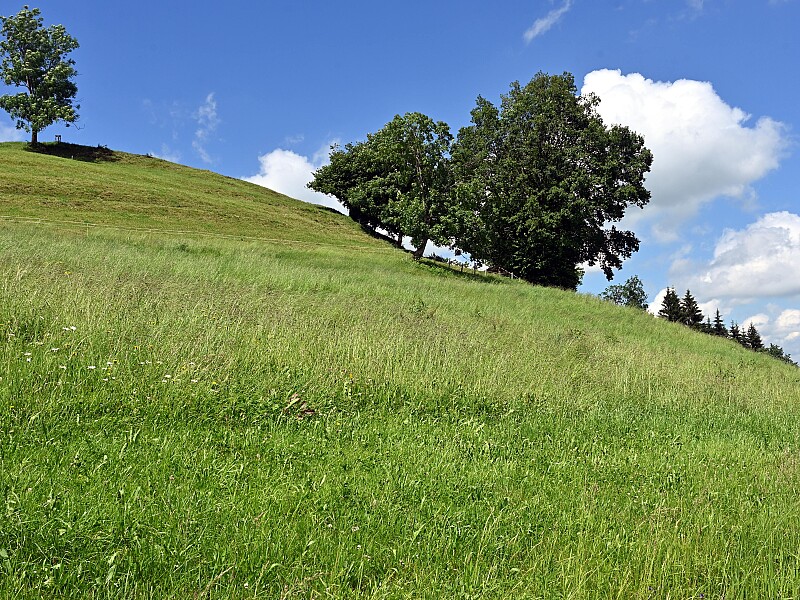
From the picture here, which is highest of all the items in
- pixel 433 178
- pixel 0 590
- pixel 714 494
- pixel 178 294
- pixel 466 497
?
pixel 433 178

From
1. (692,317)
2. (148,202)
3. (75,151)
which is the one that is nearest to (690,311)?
(692,317)

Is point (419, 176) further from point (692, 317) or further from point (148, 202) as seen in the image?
point (692, 317)

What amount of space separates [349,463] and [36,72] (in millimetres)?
79463

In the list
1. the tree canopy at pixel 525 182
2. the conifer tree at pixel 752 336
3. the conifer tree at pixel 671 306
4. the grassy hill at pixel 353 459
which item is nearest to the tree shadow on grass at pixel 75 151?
the tree canopy at pixel 525 182

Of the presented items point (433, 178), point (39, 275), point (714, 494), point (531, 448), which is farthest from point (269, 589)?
point (433, 178)

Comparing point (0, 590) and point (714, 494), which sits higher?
point (714, 494)

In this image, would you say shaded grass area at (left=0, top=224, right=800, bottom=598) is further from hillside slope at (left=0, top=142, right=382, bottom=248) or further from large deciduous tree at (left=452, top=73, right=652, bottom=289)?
hillside slope at (left=0, top=142, right=382, bottom=248)

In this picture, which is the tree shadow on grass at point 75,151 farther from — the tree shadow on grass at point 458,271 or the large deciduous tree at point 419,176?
the tree shadow on grass at point 458,271

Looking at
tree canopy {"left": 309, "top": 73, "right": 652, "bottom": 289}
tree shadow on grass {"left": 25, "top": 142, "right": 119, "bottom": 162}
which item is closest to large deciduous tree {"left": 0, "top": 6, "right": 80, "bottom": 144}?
tree shadow on grass {"left": 25, "top": 142, "right": 119, "bottom": 162}

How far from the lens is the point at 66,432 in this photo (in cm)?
444

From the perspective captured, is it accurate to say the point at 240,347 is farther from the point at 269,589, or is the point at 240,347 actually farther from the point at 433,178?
the point at 433,178

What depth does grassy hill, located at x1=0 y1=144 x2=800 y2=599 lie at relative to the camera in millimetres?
3125

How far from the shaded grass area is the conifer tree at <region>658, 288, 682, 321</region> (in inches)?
3209

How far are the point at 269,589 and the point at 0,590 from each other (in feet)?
4.92
